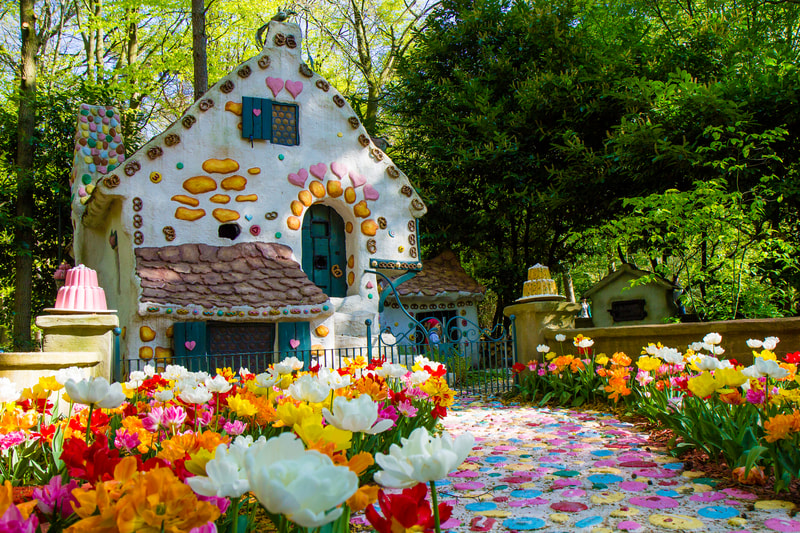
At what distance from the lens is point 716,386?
2.96 m

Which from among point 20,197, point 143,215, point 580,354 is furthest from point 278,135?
point 20,197

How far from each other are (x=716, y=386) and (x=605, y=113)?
40.5 ft

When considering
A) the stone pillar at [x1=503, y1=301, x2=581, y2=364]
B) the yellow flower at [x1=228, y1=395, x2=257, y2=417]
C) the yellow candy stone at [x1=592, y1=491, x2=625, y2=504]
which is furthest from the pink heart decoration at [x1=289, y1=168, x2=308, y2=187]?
the yellow candy stone at [x1=592, y1=491, x2=625, y2=504]

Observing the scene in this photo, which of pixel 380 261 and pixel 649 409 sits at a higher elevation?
pixel 380 261

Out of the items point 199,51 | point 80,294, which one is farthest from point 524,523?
point 199,51

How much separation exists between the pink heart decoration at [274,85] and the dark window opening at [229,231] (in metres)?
2.74

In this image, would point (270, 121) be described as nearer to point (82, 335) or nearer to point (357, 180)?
point (357, 180)

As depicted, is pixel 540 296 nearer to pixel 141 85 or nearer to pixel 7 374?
pixel 7 374

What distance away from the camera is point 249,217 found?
34.4 feet

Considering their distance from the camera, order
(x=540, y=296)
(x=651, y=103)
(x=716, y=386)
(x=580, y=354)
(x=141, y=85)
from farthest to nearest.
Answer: (x=141, y=85)
(x=651, y=103)
(x=540, y=296)
(x=580, y=354)
(x=716, y=386)

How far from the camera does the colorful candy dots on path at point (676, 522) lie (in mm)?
2598

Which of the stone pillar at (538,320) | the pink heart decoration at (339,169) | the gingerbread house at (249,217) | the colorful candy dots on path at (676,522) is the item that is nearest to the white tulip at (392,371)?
the colorful candy dots on path at (676,522)

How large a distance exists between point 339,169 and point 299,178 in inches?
33.9

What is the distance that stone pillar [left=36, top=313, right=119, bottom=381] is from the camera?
4.94 m
